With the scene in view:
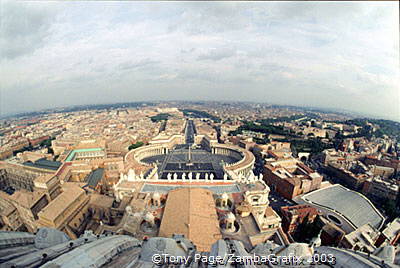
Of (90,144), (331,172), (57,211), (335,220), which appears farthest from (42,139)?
(331,172)

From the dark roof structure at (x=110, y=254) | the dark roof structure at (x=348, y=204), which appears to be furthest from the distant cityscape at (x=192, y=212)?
the dark roof structure at (x=348, y=204)

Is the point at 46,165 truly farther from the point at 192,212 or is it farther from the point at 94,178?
the point at 192,212

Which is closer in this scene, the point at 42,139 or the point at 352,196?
the point at 352,196

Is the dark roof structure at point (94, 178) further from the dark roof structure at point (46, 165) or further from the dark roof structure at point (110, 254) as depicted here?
the dark roof structure at point (110, 254)

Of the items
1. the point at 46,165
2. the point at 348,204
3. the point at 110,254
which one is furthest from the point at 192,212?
the point at 46,165

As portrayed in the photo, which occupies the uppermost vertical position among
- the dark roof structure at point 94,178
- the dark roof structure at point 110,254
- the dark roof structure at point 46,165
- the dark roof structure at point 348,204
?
the dark roof structure at point 110,254

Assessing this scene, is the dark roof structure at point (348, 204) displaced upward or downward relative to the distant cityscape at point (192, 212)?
downward

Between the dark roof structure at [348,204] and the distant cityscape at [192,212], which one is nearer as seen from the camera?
the distant cityscape at [192,212]

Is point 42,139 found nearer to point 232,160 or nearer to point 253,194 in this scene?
point 232,160

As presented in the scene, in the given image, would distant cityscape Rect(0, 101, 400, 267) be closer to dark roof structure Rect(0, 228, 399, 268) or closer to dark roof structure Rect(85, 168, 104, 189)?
dark roof structure Rect(0, 228, 399, 268)

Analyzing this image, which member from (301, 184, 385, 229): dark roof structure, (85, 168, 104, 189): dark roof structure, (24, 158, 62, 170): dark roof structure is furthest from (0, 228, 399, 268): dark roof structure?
(24, 158, 62, 170): dark roof structure

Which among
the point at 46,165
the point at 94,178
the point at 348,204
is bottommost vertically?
the point at 348,204
